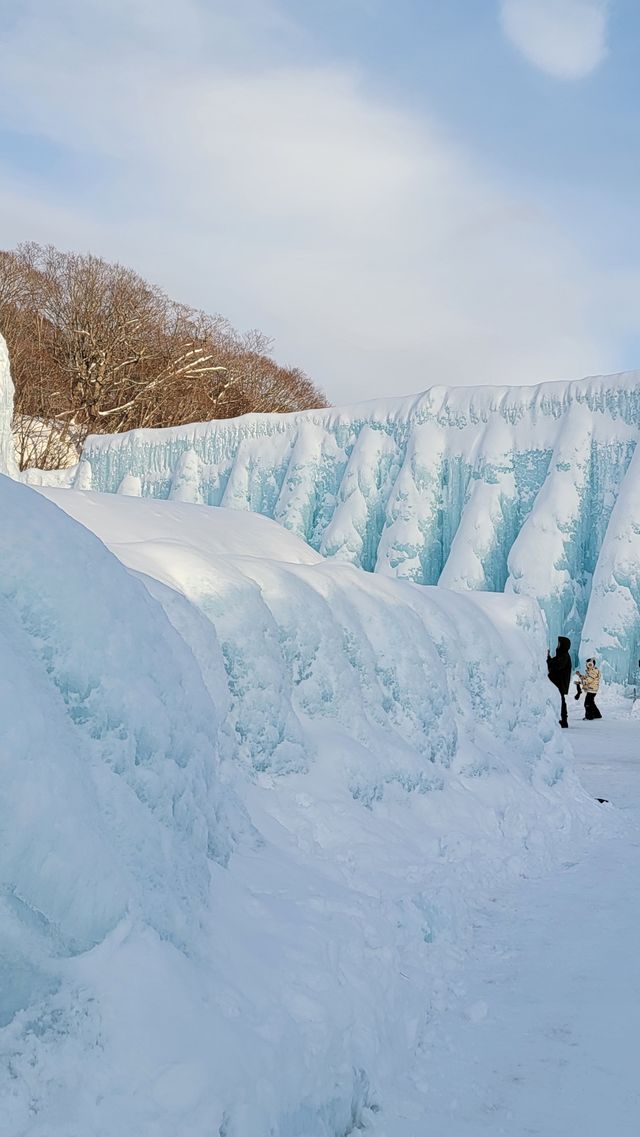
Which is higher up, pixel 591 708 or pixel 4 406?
pixel 4 406

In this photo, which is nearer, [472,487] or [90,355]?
[472,487]

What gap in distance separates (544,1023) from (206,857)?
4.13ft

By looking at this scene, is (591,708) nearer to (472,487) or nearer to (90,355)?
(472,487)

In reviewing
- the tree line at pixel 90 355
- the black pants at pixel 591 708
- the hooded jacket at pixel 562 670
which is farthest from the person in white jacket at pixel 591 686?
the tree line at pixel 90 355

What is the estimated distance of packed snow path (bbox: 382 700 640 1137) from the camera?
265 centimetres

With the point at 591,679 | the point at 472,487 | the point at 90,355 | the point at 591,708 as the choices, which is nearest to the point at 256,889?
the point at 591,679

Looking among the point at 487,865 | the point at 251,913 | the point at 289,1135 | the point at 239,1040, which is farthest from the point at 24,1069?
the point at 487,865

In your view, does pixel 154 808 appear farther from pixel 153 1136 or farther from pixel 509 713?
pixel 509 713

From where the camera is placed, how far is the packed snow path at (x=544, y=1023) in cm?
265

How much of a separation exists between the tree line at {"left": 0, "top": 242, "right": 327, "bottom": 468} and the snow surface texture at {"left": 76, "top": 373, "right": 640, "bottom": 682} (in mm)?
9052

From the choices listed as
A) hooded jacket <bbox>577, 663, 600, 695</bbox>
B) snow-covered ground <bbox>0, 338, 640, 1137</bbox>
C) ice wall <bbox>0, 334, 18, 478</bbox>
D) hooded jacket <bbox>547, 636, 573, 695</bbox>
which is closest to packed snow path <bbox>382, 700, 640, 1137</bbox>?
snow-covered ground <bbox>0, 338, 640, 1137</bbox>

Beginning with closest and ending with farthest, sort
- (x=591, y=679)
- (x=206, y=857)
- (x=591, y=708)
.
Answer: (x=206, y=857), (x=591, y=679), (x=591, y=708)

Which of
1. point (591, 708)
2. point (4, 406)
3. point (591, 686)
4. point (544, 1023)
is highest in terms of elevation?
point (4, 406)

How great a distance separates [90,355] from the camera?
1297 inches
